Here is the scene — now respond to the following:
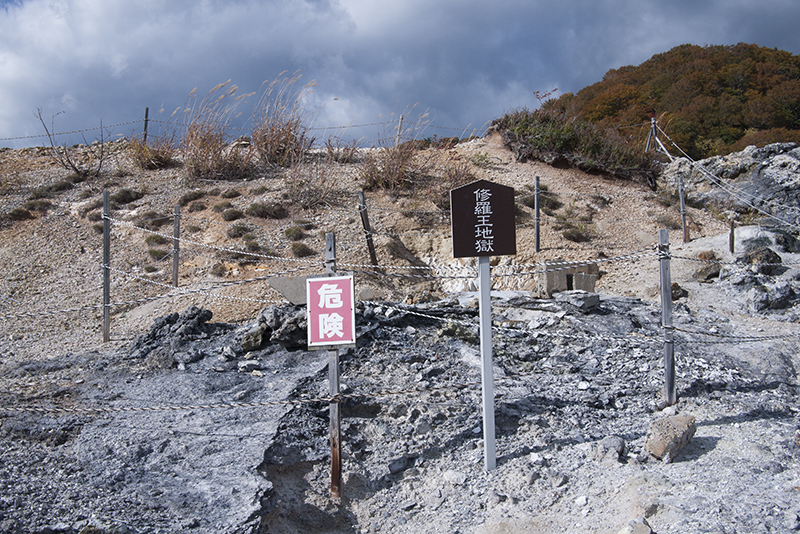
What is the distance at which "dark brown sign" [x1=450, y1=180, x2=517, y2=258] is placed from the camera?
3797 mm

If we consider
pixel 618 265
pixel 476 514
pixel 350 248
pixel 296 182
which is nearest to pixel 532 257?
pixel 618 265

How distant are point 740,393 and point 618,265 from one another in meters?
6.23

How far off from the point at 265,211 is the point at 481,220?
814 cm

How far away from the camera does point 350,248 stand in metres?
9.61

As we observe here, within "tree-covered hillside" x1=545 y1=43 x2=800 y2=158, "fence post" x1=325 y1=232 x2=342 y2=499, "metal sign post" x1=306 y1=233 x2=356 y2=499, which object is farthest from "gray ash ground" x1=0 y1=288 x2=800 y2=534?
"tree-covered hillside" x1=545 y1=43 x2=800 y2=158

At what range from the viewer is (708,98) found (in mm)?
23766

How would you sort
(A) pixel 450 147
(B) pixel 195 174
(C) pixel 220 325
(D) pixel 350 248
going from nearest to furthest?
(C) pixel 220 325 → (D) pixel 350 248 → (B) pixel 195 174 → (A) pixel 450 147

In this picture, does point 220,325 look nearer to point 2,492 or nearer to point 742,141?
point 2,492

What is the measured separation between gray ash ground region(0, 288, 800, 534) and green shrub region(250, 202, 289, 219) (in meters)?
5.09

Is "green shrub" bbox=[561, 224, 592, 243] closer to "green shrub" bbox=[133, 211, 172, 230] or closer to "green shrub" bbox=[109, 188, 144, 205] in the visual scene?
"green shrub" bbox=[133, 211, 172, 230]

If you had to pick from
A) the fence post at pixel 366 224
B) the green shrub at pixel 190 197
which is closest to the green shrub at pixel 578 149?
the fence post at pixel 366 224

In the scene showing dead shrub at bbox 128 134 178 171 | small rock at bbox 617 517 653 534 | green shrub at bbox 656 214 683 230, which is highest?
dead shrub at bbox 128 134 178 171

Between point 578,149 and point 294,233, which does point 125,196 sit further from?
point 578,149

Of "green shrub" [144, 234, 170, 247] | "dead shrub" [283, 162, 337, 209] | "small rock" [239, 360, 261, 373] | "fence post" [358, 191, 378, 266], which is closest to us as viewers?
"small rock" [239, 360, 261, 373]
